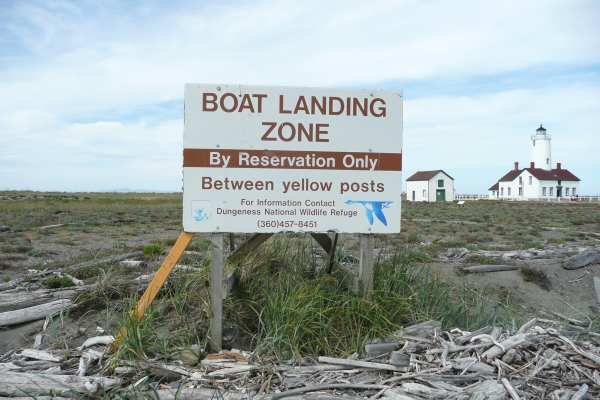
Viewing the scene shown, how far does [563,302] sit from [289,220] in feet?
18.6

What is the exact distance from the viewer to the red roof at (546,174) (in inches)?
2955

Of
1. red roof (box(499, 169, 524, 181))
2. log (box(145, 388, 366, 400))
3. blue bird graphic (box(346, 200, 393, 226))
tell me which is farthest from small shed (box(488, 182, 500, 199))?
log (box(145, 388, 366, 400))

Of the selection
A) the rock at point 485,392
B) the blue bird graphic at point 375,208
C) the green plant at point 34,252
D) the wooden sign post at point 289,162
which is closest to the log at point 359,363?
the rock at point 485,392

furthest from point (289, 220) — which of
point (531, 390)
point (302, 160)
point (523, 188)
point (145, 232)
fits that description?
point (523, 188)

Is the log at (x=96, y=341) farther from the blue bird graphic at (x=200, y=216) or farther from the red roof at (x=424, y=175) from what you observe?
the red roof at (x=424, y=175)

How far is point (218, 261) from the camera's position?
5.12 metres

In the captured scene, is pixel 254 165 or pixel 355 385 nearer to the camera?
pixel 355 385

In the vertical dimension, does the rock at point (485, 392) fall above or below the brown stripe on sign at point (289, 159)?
below

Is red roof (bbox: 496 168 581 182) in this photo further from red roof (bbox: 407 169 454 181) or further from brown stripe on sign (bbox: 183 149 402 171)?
brown stripe on sign (bbox: 183 149 402 171)

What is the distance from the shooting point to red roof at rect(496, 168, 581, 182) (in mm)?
75062

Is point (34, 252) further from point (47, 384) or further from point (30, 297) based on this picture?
point (47, 384)

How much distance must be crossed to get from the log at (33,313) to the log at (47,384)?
1.60 metres

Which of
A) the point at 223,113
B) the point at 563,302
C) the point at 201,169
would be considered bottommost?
the point at 563,302

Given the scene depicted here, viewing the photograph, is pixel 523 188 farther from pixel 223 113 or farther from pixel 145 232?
pixel 223 113
